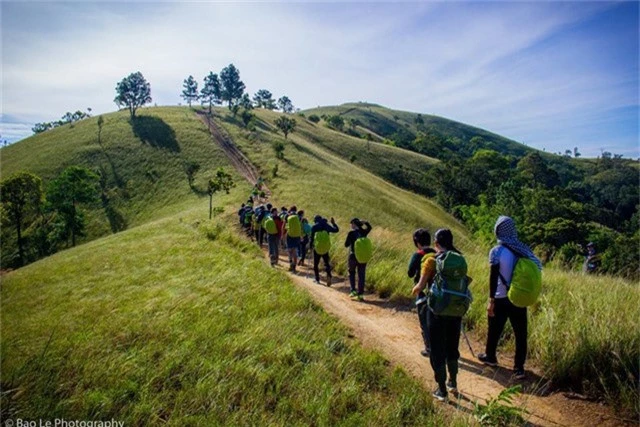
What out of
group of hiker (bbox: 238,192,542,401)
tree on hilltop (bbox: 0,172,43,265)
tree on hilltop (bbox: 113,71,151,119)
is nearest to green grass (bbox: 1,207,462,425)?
group of hiker (bbox: 238,192,542,401)

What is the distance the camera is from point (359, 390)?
4.77 metres

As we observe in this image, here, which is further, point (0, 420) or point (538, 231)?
point (538, 231)

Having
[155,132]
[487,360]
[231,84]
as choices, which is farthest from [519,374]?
[231,84]

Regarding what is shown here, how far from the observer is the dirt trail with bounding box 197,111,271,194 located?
4888cm

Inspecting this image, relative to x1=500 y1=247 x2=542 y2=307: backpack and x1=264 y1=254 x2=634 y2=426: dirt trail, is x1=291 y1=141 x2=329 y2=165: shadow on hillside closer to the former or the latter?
x1=264 y1=254 x2=634 y2=426: dirt trail

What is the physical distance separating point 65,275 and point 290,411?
19.2 metres

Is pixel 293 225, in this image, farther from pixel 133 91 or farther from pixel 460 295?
pixel 133 91

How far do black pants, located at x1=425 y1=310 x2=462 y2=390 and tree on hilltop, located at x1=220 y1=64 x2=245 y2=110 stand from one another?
10499 centimetres

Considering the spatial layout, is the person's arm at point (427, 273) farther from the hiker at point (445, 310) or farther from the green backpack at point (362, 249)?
the green backpack at point (362, 249)

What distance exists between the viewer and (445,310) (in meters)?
4.82

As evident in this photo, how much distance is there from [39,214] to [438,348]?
56731 millimetres

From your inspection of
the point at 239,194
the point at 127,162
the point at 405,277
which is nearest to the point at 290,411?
the point at 405,277

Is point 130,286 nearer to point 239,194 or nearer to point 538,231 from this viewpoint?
point 239,194

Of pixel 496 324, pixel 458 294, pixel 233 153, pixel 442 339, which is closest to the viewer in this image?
pixel 458 294
